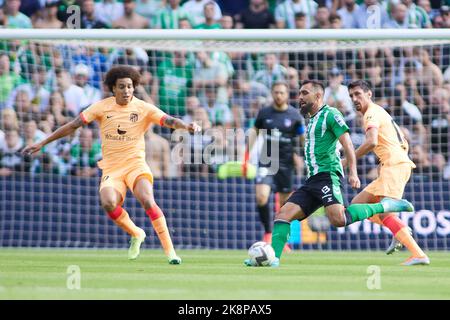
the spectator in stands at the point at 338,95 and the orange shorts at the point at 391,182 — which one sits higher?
the spectator in stands at the point at 338,95

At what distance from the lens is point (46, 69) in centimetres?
1702

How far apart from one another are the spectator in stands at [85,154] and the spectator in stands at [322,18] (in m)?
4.61

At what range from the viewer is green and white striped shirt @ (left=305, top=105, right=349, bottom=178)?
11.1 metres

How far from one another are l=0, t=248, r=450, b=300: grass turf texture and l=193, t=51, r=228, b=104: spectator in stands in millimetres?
4125

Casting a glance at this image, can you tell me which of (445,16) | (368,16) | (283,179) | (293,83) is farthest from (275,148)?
(445,16)

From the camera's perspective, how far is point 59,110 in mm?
16812

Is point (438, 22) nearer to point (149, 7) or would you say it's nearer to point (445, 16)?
point (445, 16)

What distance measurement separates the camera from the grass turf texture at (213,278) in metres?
8.04

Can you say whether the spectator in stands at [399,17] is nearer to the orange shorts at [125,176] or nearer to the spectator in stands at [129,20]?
the spectator in stands at [129,20]

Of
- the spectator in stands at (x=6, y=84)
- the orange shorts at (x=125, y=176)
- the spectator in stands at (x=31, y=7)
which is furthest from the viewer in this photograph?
the spectator in stands at (x=31, y=7)

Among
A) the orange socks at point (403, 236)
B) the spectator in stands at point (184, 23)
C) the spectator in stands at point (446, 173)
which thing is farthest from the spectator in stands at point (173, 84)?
the orange socks at point (403, 236)

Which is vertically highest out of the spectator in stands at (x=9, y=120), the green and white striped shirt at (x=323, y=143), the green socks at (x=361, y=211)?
the spectator in stands at (x=9, y=120)

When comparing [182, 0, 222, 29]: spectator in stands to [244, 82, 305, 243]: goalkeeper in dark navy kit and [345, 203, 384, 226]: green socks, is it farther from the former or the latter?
[345, 203, 384, 226]: green socks

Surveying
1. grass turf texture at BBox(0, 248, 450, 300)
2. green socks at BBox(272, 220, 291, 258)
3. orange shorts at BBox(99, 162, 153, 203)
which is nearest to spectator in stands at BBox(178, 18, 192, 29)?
grass turf texture at BBox(0, 248, 450, 300)
